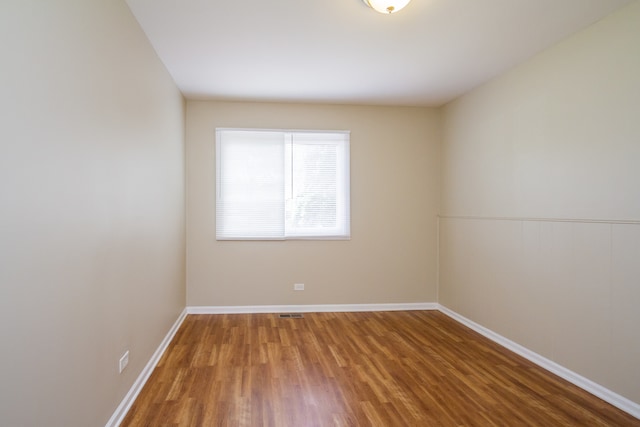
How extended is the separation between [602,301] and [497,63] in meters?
2.26

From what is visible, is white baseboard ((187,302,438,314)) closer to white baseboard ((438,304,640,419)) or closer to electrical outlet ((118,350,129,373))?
white baseboard ((438,304,640,419))

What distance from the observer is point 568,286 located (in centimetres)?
306

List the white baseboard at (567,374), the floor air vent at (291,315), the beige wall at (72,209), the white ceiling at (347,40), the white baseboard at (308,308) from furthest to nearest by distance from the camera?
the white baseboard at (308,308), the floor air vent at (291,315), the white ceiling at (347,40), the white baseboard at (567,374), the beige wall at (72,209)

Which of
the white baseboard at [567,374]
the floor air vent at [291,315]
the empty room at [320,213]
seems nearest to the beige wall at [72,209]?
the empty room at [320,213]

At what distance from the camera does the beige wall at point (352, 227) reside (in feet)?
16.1

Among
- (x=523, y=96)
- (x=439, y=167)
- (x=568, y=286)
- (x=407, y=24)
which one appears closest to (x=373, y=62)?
(x=407, y=24)

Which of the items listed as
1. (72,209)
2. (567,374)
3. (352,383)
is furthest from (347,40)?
(567,374)

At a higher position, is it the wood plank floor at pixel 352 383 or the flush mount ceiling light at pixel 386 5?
the flush mount ceiling light at pixel 386 5

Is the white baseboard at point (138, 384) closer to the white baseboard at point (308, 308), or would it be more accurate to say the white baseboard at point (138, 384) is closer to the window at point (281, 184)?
the white baseboard at point (308, 308)

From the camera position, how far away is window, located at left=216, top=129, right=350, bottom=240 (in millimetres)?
4945

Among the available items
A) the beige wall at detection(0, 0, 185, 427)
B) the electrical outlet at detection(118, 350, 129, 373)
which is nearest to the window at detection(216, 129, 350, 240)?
the beige wall at detection(0, 0, 185, 427)

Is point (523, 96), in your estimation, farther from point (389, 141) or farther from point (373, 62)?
point (389, 141)

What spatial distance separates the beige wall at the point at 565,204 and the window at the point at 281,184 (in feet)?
5.47

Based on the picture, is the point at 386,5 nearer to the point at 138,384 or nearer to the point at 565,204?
the point at 565,204
